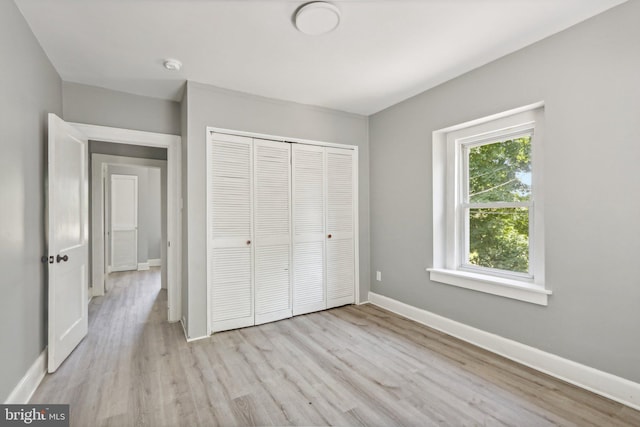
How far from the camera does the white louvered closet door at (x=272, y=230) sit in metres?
3.23

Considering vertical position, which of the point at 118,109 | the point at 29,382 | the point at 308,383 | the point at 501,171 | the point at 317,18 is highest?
the point at 317,18

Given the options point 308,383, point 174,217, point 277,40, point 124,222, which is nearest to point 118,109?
point 174,217

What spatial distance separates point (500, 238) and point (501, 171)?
2.01 feet

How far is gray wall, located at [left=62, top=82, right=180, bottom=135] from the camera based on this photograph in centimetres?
290

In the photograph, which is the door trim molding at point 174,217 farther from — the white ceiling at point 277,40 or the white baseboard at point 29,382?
the white baseboard at point 29,382

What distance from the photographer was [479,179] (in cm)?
291

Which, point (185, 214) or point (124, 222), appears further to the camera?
point (124, 222)

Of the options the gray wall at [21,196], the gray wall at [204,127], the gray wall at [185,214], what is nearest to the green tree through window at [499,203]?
the gray wall at [204,127]

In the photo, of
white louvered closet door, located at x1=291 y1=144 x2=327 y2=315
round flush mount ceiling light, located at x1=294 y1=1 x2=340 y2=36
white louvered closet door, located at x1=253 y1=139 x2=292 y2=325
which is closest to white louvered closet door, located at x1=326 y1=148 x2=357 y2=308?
white louvered closet door, located at x1=291 y1=144 x2=327 y2=315

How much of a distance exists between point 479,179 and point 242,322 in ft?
9.27

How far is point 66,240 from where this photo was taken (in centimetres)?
246

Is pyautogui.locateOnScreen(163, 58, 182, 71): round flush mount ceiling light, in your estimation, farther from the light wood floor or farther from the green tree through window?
the green tree through window

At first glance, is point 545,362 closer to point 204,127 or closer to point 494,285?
point 494,285

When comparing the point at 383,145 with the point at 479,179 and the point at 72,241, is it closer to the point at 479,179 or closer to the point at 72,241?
the point at 479,179
